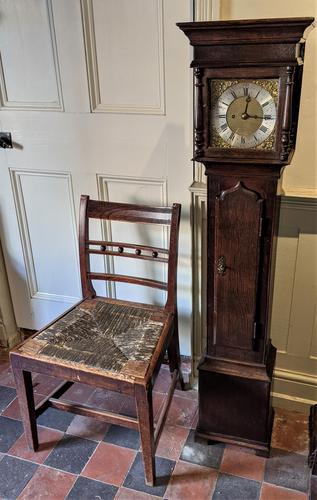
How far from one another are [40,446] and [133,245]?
804 mm

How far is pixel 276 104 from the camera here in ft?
3.76

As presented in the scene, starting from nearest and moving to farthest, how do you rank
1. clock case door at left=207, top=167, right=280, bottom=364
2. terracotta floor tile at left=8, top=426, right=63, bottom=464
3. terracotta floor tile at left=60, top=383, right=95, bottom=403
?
clock case door at left=207, top=167, right=280, bottom=364 → terracotta floor tile at left=8, top=426, right=63, bottom=464 → terracotta floor tile at left=60, top=383, right=95, bottom=403

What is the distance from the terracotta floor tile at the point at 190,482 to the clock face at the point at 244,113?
3.54ft

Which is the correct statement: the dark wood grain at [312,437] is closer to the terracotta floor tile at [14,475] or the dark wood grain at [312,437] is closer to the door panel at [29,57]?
the terracotta floor tile at [14,475]

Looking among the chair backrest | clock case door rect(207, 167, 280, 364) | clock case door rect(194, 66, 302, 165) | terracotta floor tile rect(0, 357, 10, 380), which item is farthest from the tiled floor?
clock case door rect(194, 66, 302, 165)

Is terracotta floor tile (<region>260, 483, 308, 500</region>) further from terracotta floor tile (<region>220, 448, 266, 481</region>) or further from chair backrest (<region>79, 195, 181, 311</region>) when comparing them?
chair backrest (<region>79, 195, 181, 311</region>)

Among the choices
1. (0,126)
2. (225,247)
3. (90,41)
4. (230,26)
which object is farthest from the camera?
(0,126)

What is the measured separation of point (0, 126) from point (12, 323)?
930 mm

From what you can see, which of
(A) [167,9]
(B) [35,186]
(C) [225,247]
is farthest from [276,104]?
(B) [35,186]

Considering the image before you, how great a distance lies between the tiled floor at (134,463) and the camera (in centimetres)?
145

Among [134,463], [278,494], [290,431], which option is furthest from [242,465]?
[134,463]

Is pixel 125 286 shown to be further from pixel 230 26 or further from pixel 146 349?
pixel 230 26

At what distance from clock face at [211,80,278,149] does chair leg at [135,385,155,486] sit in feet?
2.48

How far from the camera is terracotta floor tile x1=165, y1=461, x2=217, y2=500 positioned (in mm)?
1438
